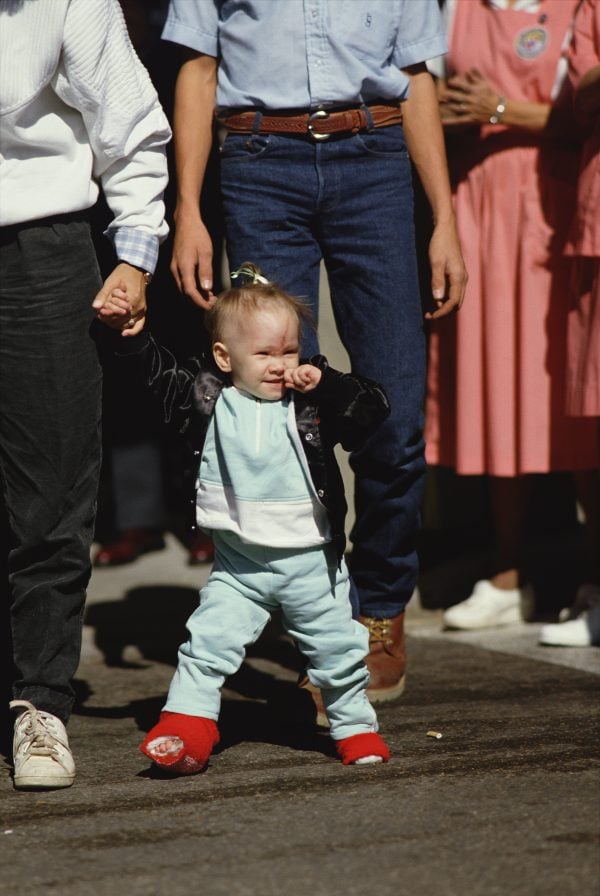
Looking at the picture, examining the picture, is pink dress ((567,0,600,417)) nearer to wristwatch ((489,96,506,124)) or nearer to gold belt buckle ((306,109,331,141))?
wristwatch ((489,96,506,124))

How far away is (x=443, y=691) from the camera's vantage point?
13.0 feet

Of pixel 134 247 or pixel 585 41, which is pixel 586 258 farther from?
pixel 134 247

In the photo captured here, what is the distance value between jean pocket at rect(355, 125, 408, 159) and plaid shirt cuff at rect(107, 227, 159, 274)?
75cm

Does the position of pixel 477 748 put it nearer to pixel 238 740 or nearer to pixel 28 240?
pixel 238 740

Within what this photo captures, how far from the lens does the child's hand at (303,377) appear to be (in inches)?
125

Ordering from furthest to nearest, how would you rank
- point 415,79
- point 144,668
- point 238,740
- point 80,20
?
point 144,668, point 415,79, point 238,740, point 80,20

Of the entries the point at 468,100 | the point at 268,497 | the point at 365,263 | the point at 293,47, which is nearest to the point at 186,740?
the point at 268,497

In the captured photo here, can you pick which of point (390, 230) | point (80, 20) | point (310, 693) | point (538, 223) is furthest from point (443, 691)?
point (80, 20)

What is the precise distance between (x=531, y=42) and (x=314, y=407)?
1836 mm

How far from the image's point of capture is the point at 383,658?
12.6 feet

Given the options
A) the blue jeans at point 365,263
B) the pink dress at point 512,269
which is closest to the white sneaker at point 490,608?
the pink dress at point 512,269

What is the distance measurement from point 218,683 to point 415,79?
5.48 feet

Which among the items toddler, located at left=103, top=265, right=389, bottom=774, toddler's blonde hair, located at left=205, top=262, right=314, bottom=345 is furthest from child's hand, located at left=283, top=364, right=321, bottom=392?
toddler's blonde hair, located at left=205, top=262, right=314, bottom=345

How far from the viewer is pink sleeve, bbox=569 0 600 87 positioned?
4.37m
